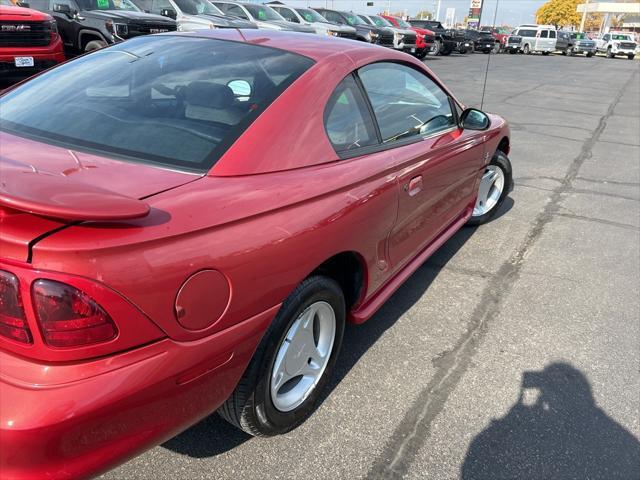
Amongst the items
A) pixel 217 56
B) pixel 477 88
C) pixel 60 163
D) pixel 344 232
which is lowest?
pixel 477 88

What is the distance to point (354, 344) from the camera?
292cm

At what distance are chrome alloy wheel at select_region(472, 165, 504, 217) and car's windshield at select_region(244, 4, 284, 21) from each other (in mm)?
14770

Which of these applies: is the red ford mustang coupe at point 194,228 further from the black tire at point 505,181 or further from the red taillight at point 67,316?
the black tire at point 505,181

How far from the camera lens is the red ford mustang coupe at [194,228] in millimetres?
1380

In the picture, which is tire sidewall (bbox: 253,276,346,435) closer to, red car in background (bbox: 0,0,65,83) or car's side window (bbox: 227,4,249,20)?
red car in background (bbox: 0,0,65,83)

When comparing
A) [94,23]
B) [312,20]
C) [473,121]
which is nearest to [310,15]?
[312,20]

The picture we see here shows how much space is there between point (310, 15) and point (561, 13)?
93.8 metres

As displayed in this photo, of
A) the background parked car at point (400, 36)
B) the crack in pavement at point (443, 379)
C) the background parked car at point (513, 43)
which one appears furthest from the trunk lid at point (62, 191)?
the background parked car at point (513, 43)

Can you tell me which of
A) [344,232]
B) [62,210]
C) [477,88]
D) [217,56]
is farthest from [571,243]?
[477,88]

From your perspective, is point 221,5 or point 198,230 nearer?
point 198,230

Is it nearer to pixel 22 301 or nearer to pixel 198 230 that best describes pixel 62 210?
pixel 22 301

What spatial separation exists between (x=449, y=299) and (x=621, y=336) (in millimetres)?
1023

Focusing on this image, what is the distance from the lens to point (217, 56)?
250 centimetres

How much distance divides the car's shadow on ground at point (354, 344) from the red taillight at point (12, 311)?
38.9 inches
